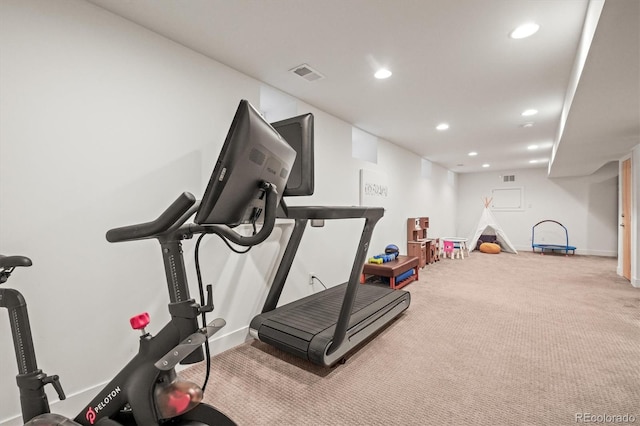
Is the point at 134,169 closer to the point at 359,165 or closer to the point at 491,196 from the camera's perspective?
the point at 359,165

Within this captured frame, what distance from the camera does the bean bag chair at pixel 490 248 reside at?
7.75 meters

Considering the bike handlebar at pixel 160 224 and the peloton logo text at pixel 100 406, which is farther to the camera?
the peloton logo text at pixel 100 406

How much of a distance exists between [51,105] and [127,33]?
2.32 ft

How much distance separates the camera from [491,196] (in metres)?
9.10

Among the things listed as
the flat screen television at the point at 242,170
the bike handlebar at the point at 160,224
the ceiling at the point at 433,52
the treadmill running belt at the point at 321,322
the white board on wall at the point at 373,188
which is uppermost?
the ceiling at the point at 433,52

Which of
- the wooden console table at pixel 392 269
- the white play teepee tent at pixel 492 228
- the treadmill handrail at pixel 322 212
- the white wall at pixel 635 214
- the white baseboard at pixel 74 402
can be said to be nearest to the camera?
the white baseboard at pixel 74 402

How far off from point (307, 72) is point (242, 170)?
7.17 feet

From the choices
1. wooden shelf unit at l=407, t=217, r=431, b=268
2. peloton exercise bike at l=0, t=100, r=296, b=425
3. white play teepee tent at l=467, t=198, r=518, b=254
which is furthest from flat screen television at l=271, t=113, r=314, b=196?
white play teepee tent at l=467, t=198, r=518, b=254

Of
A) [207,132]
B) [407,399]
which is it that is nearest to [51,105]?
[207,132]

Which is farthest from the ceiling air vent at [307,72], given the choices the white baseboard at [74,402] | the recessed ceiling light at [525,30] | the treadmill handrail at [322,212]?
the white baseboard at [74,402]

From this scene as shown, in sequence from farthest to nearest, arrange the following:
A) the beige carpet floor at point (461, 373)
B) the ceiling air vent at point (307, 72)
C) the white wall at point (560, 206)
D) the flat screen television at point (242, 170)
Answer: the white wall at point (560, 206) < the ceiling air vent at point (307, 72) < the beige carpet floor at point (461, 373) < the flat screen television at point (242, 170)

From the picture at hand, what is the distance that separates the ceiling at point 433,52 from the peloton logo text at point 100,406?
80.6 inches

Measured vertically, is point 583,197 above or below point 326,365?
above

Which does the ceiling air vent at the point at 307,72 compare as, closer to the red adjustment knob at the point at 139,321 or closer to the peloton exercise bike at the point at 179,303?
the peloton exercise bike at the point at 179,303
